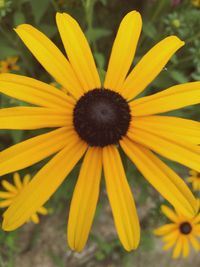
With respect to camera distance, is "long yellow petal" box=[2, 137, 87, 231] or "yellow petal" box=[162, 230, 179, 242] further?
Result: "yellow petal" box=[162, 230, 179, 242]

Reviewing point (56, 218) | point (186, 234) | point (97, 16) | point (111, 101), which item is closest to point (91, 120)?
point (111, 101)

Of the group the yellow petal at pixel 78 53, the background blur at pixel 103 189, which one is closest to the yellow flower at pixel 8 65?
the background blur at pixel 103 189

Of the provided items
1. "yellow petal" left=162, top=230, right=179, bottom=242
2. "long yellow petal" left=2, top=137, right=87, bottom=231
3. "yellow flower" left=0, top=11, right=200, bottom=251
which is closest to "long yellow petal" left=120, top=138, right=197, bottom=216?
"yellow flower" left=0, top=11, right=200, bottom=251

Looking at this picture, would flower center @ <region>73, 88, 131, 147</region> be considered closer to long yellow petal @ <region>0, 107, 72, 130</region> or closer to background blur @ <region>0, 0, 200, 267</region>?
long yellow petal @ <region>0, 107, 72, 130</region>

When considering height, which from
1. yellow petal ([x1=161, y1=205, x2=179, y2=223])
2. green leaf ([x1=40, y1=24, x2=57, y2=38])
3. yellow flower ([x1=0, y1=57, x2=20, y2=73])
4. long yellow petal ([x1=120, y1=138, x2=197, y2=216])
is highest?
green leaf ([x1=40, y1=24, x2=57, y2=38])

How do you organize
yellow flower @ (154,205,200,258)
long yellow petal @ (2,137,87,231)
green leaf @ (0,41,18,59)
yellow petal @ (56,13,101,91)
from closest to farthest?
A: long yellow petal @ (2,137,87,231) < yellow petal @ (56,13,101,91) < green leaf @ (0,41,18,59) < yellow flower @ (154,205,200,258)

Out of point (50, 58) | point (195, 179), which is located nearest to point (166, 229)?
point (195, 179)
